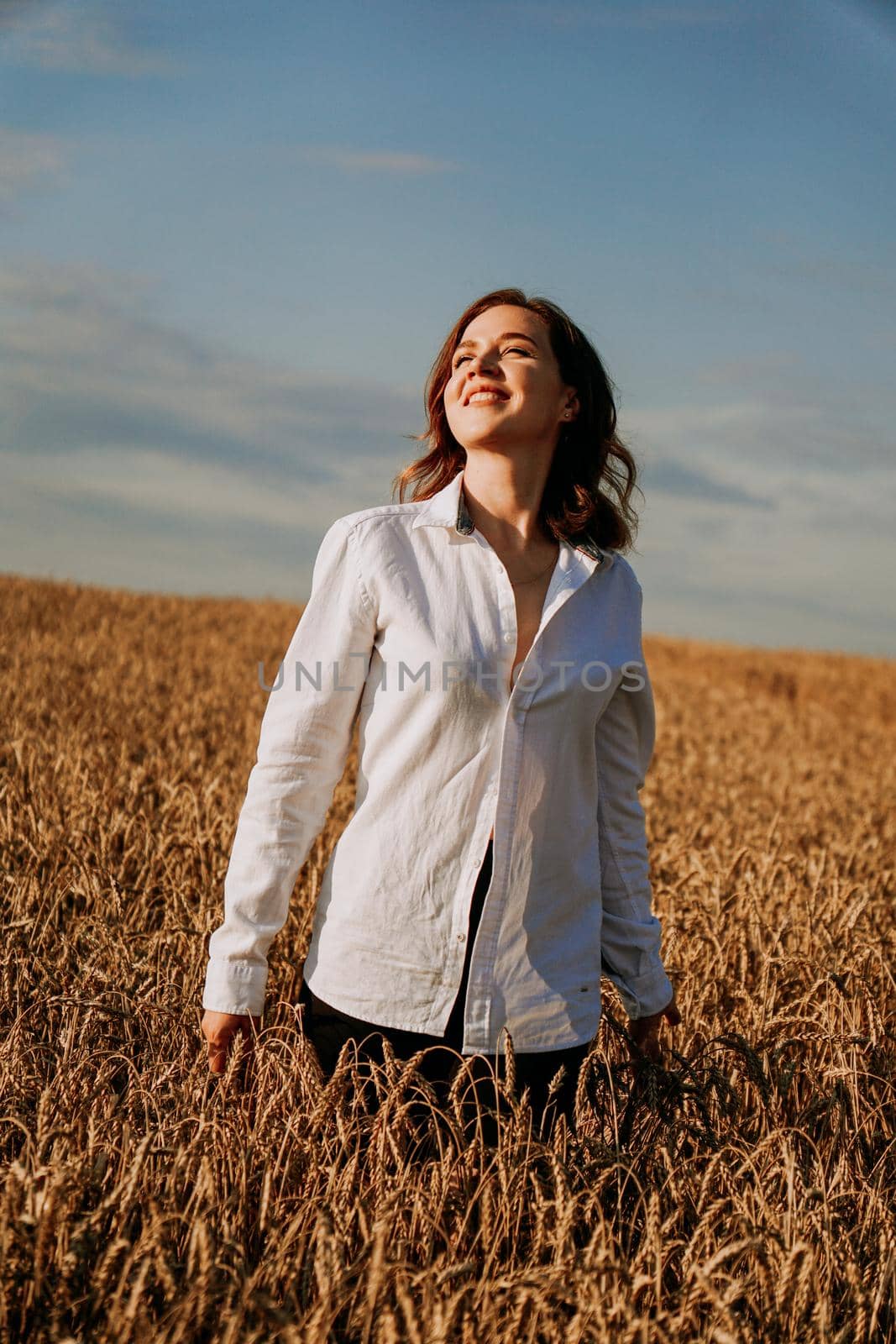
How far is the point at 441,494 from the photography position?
205cm

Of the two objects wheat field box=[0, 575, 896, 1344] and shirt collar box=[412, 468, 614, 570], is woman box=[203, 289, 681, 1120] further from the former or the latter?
wheat field box=[0, 575, 896, 1344]

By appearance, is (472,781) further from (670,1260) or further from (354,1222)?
(670,1260)

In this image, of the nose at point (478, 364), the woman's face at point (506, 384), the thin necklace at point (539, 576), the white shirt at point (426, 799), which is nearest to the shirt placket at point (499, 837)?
the white shirt at point (426, 799)

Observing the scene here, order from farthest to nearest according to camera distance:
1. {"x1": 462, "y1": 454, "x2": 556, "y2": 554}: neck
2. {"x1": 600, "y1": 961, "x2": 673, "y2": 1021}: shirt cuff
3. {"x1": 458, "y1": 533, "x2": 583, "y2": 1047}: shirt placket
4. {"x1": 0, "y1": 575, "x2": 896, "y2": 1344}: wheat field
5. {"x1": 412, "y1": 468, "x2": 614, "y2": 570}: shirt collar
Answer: {"x1": 600, "y1": 961, "x2": 673, "y2": 1021}: shirt cuff, {"x1": 462, "y1": 454, "x2": 556, "y2": 554}: neck, {"x1": 412, "y1": 468, "x2": 614, "y2": 570}: shirt collar, {"x1": 458, "y1": 533, "x2": 583, "y2": 1047}: shirt placket, {"x1": 0, "y1": 575, "x2": 896, "y2": 1344}: wheat field

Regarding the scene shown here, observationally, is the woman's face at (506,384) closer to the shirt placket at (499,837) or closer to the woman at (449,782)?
the woman at (449,782)

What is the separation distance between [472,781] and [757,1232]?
2.75 ft

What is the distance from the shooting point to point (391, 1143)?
1.82 m

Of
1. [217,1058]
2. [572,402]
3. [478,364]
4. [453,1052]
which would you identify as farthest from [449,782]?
[572,402]

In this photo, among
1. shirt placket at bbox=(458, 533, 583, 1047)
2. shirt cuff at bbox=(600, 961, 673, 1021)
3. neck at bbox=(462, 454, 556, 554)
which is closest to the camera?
shirt placket at bbox=(458, 533, 583, 1047)

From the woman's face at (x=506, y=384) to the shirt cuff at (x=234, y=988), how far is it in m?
1.04

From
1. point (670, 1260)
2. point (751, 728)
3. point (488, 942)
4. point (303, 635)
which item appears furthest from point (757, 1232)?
point (751, 728)

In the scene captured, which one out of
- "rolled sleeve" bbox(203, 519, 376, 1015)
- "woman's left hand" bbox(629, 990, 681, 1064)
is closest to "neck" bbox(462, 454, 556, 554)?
"rolled sleeve" bbox(203, 519, 376, 1015)

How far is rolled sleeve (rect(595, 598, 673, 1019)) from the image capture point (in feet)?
7.16

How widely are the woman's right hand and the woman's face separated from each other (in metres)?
1.13
